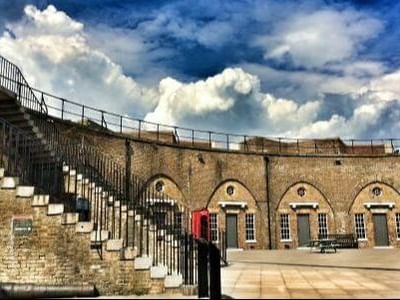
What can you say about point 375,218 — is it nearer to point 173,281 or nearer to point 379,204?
point 379,204

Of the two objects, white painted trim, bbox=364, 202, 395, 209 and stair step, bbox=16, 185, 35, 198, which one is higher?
white painted trim, bbox=364, 202, 395, 209

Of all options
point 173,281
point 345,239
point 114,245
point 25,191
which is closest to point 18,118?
point 25,191

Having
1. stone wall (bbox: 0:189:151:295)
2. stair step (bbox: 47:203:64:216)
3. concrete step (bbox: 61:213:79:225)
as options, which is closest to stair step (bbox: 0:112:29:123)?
stone wall (bbox: 0:189:151:295)

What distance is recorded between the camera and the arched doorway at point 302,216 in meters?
29.8

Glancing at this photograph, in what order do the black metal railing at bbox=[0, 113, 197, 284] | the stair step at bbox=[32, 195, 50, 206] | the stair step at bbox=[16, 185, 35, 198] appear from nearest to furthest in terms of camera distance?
the stair step at bbox=[32, 195, 50, 206], the stair step at bbox=[16, 185, 35, 198], the black metal railing at bbox=[0, 113, 197, 284]

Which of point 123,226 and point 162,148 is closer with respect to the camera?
point 123,226

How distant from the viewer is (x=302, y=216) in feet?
98.9

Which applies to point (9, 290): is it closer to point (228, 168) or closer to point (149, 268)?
point (149, 268)

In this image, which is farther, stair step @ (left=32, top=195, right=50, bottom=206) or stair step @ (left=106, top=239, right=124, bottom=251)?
stair step @ (left=32, top=195, right=50, bottom=206)

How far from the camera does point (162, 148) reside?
87.9 ft

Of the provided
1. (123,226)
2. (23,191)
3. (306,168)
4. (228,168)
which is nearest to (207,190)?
(228,168)

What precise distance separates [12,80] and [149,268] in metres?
9.25

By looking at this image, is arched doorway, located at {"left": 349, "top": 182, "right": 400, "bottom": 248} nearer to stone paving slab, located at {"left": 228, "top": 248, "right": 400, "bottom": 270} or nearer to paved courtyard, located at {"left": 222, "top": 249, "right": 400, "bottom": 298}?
stone paving slab, located at {"left": 228, "top": 248, "right": 400, "bottom": 270}

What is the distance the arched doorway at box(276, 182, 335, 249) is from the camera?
97.8 feet
